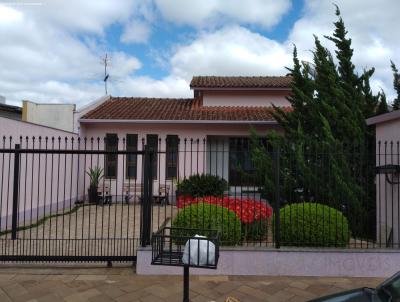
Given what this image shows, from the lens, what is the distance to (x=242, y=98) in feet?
48.1

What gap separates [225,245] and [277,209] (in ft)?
3.47

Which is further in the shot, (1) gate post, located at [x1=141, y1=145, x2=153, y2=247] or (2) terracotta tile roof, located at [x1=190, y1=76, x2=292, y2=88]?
(2) terracotta tile roof, located at [x1=190, y1=76, x2=292, y2=88]

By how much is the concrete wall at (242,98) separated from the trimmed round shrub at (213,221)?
9452mm

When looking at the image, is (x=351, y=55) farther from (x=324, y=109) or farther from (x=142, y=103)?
(x=142, y=103)

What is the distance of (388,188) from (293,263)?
2698 mm

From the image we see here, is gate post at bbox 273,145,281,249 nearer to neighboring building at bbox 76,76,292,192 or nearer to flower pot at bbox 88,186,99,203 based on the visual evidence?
neighboring building at bbox 76,76,292,192

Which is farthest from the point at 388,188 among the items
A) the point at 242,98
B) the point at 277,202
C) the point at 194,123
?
the point at 242,98

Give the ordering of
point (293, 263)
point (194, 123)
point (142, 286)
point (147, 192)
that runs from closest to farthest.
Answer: point (142, 286) → point (293, 263) → point (147, 192) → point (194, 123)

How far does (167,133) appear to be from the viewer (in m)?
13.0

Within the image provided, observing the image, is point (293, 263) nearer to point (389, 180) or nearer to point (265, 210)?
point (265, 210)

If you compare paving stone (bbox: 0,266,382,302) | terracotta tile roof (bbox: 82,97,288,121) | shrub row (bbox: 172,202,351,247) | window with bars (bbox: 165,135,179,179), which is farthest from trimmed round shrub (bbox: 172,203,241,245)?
window with bars (bbox: 165,135,179,179)

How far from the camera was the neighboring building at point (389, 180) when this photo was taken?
5879mm

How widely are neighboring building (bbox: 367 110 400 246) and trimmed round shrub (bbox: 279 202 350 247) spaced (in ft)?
3.40

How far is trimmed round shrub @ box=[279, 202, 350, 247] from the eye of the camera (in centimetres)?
551
